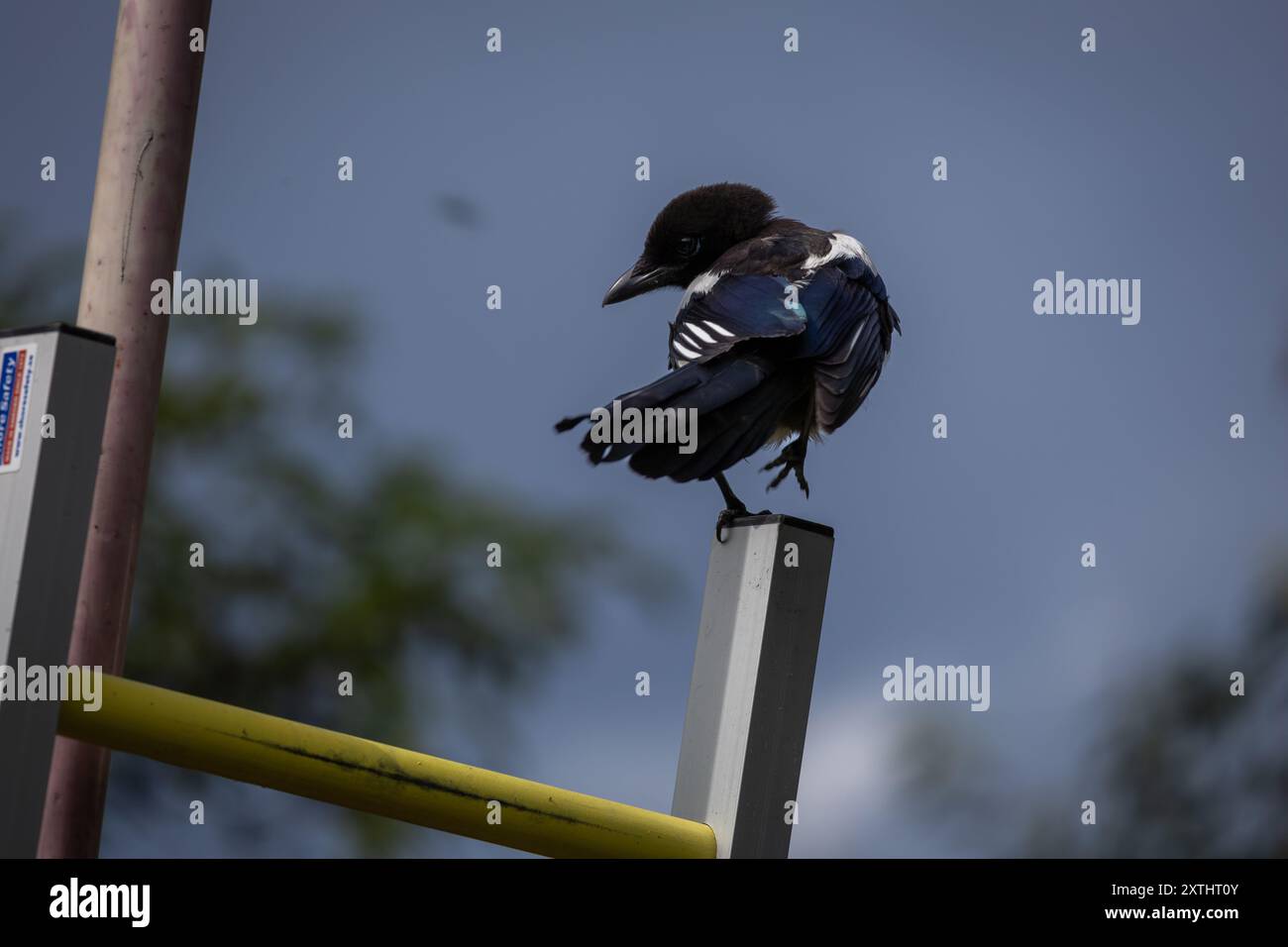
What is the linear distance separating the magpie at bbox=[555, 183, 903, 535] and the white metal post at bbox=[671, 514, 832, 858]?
0.14 meters

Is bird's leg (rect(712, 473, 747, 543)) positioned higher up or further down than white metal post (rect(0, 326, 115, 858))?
higher up

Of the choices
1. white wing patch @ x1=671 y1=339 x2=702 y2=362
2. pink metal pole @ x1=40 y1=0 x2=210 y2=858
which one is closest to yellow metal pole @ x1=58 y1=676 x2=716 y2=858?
pink metal pole @ x1=40 y1=0 x2=210 y2=858

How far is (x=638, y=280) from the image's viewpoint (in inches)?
144

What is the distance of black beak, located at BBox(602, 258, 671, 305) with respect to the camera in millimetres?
3646

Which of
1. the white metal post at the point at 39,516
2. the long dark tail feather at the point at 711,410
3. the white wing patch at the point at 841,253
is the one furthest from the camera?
the white wing patch at the point at 841,253

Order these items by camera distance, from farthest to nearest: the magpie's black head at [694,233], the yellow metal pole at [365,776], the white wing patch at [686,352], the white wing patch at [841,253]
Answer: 1. the magpie's black head at [694,233]
2. the white wing patch at [841,253]
3. the white wing patch at [686,352]
4. the yellow metal pole at [365,776]

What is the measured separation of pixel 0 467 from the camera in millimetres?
1452

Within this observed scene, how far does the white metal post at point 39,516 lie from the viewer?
4.52 ft

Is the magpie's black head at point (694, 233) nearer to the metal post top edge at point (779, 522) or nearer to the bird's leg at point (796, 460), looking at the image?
the bird's leg at point (796, 460)

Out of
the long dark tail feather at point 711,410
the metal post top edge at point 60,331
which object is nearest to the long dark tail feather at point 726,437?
the long dark tail feather at point 711,410

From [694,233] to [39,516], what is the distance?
7.89 feet

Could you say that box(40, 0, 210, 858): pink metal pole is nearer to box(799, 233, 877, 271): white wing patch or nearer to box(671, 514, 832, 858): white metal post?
box(671, 514, 832, 858): white metal post
